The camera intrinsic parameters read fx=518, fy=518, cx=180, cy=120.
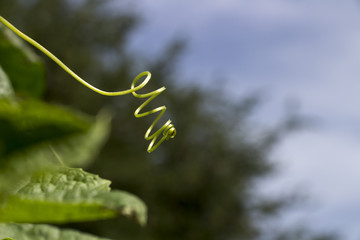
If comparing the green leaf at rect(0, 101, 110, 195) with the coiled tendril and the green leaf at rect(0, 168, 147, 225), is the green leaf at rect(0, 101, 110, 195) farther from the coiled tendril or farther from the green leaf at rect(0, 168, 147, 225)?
the coiled tendril

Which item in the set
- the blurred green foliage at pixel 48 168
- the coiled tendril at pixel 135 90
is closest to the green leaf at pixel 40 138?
the blurred green foliage at pixel 48 168

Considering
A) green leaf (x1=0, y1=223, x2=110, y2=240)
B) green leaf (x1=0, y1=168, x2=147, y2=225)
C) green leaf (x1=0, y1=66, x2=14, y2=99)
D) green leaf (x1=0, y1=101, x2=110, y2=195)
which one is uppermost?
green leaf (x1=0, y1=66, x2=14, y2=99)

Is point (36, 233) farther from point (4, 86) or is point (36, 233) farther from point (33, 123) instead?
point (33, 123)

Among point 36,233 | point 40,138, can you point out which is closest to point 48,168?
point 40,138

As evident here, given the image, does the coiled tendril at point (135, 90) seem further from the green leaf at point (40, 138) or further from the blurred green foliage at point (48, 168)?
the green leaf at point (40, 138)

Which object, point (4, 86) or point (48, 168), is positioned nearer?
point (48, 168)

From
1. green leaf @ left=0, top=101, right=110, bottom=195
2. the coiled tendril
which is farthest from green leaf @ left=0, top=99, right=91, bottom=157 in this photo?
the coiled tendril

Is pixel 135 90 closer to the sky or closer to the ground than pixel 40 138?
closer to the sky
